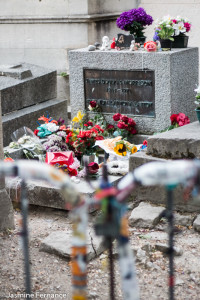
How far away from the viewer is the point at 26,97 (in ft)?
26.1

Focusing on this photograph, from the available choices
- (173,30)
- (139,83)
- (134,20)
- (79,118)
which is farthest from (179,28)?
(79,118)

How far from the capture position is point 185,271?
164 inches

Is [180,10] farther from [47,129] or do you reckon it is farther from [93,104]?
[47,129]

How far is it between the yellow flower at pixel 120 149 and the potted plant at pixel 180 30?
6.28 ft

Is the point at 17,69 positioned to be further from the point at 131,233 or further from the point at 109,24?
the point at 131,233

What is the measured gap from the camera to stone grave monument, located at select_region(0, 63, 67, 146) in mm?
7492

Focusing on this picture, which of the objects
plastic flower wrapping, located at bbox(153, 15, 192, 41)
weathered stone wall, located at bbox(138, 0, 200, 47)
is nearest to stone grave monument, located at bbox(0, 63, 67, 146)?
plastic flower wrapping, located at bbox(153, 15, 192, 41)

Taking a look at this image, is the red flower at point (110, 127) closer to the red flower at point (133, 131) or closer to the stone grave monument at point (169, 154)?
the red flower at point (133, 131)

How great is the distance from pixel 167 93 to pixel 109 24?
358 cm

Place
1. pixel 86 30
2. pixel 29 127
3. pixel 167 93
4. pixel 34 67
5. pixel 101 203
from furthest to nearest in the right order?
pixel 86 30 → pixel 34 67 → pixel 29 127 → pixel 167 93 → pixel 101 203

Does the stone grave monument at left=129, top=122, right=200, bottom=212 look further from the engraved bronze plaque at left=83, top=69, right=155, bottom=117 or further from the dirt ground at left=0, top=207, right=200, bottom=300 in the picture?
the engraved bronze plaque at left=83, top=69, right=155, bottom=117

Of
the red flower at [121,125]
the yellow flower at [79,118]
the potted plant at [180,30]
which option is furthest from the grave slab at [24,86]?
the potted plant at [180,30]

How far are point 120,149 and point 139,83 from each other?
120 cm

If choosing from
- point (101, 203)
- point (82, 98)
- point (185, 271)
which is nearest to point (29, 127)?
point (82, 98)
